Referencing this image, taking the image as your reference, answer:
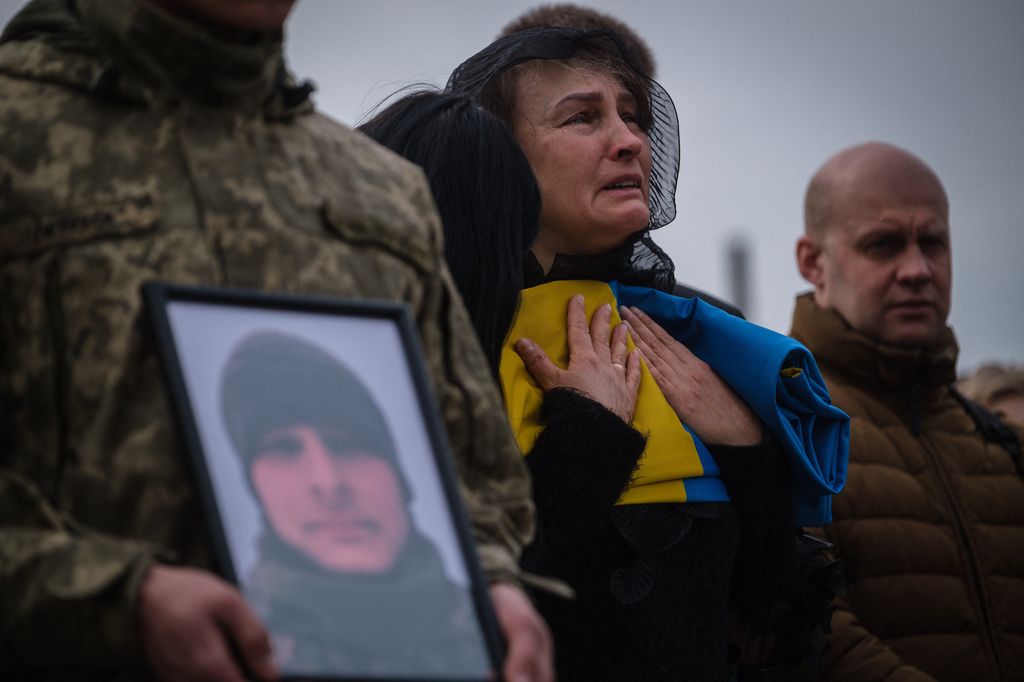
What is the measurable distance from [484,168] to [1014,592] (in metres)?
2.38

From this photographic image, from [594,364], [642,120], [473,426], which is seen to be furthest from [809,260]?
[473,426]

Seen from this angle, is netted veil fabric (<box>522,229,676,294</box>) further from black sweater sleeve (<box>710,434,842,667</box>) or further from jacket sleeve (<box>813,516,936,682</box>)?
jacket sleeve (<box>813,516,936,682</box>)

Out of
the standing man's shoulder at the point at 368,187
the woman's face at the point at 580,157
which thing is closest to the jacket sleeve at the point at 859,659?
the woman's face at the point at 580,157

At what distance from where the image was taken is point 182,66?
1.89 metres

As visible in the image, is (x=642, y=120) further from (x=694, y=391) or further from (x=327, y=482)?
(x=327, y=482)

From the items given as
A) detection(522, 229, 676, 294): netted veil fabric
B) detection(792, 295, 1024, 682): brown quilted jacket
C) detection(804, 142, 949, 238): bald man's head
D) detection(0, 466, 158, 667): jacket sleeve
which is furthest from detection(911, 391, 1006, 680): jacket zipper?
detection(0, 466, 158, 667): jacket sleeve

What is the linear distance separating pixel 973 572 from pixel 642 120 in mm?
1818

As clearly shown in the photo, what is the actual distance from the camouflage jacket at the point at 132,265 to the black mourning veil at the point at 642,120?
1392 mm

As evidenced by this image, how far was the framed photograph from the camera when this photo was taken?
158 cm

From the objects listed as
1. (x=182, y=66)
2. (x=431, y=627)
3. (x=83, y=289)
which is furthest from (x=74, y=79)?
(x=431, y=627)

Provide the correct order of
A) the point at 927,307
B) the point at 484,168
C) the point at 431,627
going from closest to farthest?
the point at 431,627 < the point at 484,168 < the point at 927,307

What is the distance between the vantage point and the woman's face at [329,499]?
164cm

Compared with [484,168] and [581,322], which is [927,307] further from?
[484,168]

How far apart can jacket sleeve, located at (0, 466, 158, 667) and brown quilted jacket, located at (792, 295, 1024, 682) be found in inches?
112
